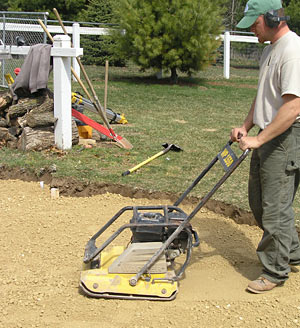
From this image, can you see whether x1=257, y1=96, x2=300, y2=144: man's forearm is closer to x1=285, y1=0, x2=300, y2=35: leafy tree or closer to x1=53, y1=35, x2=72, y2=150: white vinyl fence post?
x1=53, y1=35, x2=72, y2=150: white vinyl fence post

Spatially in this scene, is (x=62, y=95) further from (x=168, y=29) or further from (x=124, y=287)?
(x=168, y=29)

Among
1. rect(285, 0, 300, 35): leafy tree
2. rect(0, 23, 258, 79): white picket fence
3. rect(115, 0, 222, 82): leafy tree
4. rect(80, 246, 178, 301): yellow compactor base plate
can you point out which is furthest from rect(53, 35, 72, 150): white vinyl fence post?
rect(285, 0, 300, 35): leafy tree

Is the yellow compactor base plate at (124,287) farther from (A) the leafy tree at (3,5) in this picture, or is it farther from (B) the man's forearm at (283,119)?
(A) the leafy tree at (3,5)

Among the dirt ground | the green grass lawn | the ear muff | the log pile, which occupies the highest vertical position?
the ear muff

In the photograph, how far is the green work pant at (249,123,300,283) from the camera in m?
3.79

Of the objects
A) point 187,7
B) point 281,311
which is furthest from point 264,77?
point 187,7

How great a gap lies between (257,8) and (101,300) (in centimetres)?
239

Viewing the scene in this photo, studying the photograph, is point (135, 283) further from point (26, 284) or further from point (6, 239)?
point (6, 239)

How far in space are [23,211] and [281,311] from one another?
3.14 metres

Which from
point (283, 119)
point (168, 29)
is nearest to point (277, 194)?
point (283, 119)

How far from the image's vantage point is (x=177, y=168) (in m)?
7.04

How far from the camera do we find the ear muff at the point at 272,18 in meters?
3.62

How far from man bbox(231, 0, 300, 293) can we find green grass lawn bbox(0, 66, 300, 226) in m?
1.64

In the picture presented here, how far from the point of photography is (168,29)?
15.6 metres
